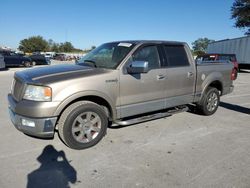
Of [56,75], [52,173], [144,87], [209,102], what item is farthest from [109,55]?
[209,102]

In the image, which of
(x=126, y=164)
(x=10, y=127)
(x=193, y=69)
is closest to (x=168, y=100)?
(x=193, y=69)

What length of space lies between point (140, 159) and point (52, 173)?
4.30 ft

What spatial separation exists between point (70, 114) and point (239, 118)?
444 centimetres

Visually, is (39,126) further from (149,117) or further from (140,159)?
(149,117)

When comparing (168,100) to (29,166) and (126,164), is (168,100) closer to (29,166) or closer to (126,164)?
(126,164)

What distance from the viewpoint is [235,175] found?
3160mm

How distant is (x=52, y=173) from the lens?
10.3ft

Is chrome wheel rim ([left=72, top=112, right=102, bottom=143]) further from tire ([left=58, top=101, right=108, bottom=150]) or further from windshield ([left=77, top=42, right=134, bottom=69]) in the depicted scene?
windshield ([left=77, top=42, right=134, bottom=69])

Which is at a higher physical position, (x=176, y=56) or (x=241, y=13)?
(x=241, y=13)

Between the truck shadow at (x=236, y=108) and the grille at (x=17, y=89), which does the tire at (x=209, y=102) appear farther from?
the grille at (x=17, y=89)

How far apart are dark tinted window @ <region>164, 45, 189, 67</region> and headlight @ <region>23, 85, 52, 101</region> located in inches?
104

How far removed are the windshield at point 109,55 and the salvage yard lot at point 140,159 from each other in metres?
1.41

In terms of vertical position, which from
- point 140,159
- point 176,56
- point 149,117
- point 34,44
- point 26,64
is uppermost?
point 34,44

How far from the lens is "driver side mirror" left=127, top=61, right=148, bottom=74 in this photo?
13.4 ft
